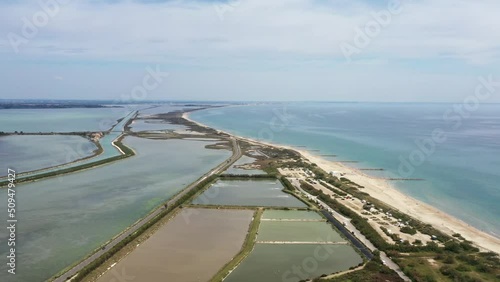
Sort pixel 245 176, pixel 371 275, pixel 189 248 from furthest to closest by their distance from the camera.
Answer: pixel 245 176 < pixel 189 248 < pixel 371 275

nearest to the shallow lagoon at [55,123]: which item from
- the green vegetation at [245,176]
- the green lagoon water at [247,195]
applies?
the green vegetation at [245,176]

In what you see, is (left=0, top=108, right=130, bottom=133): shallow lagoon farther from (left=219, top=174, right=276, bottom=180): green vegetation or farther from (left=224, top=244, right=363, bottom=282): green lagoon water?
(left=224, top=244, right=363, bottom=282): green lagoon water

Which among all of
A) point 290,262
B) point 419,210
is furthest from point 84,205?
point 419,210

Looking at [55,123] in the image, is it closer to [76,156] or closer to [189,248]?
[76,156]

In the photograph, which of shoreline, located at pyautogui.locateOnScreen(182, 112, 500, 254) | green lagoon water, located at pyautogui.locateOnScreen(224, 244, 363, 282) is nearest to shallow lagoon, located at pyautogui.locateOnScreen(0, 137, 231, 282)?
green lagoon water, located at pyautogui.locateOnScreen(224, 244, 363, 282)

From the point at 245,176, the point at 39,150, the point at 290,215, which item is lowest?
the point at 290,215

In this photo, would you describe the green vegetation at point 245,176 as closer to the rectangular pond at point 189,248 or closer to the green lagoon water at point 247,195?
the green lagoon water at point 247,195
